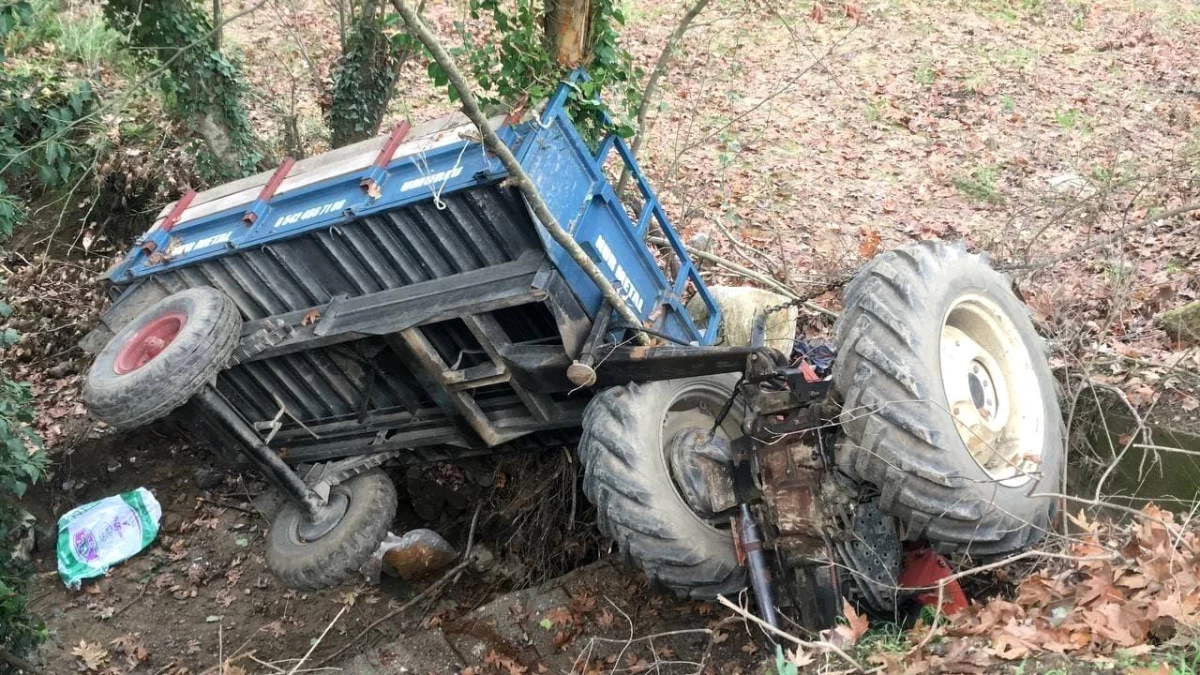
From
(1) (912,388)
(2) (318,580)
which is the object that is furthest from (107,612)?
(1) (912,388)

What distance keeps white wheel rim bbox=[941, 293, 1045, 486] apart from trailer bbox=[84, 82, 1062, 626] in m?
0.01

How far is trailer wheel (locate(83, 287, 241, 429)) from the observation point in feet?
14.3

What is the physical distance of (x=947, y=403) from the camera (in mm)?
3492

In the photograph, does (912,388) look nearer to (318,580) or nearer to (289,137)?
(318,580)

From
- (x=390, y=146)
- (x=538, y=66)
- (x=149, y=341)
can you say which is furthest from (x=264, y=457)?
(x=538, y=66)

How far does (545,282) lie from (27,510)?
495 cm

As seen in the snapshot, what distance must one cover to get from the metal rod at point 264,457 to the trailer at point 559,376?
0.02 meters

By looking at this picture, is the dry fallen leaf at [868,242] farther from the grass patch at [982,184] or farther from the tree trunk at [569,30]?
the tree trunk at [569,30]

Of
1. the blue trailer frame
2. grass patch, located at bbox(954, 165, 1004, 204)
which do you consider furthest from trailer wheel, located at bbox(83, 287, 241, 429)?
grass patch, located at bbox(954, 165, 1004, 204)

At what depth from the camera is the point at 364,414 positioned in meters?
5.36

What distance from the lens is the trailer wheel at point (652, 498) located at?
412 cm

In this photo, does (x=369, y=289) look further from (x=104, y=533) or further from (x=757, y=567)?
(x=104, y=533)

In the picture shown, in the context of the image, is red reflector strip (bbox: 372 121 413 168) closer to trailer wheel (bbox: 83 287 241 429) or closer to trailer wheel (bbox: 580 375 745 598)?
trailer wheel (bbox: 83 287 241 429)

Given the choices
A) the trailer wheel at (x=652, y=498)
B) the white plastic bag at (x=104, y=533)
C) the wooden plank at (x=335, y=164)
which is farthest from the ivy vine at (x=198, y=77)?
the trailer wheel at (x=652, y=498)
